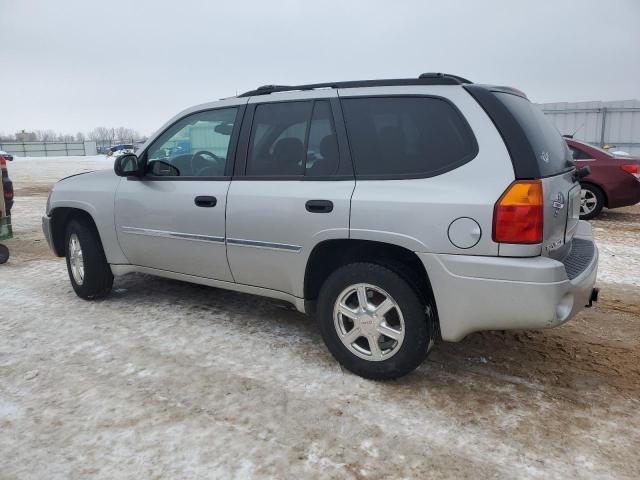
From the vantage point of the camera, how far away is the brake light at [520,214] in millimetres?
2688

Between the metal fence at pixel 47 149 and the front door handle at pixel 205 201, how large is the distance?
64757 millimetres

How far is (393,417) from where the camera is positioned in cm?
286

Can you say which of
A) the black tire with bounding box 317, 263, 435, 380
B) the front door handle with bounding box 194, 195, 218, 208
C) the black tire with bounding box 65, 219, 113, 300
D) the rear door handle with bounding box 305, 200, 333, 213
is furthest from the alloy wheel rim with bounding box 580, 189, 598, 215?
the black tire with bounding box 65, 219, 113, 300

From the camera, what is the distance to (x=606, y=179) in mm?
9070

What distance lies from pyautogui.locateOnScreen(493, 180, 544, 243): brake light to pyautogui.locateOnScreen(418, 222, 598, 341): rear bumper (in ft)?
0.43

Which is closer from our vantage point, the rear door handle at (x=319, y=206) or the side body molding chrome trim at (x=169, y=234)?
the rear door handle at (x=319, y=206)

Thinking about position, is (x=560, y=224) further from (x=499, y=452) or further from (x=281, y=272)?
(x=281, y=272)

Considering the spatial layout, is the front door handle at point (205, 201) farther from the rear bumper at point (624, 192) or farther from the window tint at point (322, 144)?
the rear bumper at point (624, 192)

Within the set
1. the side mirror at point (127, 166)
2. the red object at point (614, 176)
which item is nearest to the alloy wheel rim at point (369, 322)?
the side mirror at point (127, 166)

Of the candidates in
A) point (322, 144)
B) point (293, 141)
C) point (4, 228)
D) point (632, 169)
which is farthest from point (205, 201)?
point (632, 169)

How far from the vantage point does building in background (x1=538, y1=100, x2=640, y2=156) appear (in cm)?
1722

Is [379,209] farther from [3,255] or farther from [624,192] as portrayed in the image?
[624,192]

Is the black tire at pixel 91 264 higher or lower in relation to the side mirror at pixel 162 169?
lower

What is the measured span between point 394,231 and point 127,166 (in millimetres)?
2422
